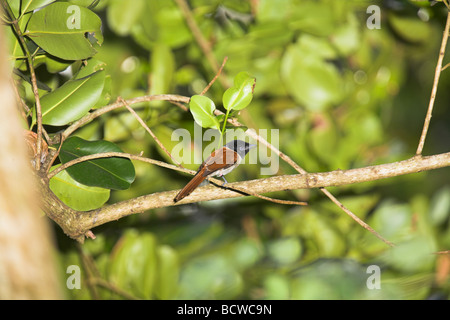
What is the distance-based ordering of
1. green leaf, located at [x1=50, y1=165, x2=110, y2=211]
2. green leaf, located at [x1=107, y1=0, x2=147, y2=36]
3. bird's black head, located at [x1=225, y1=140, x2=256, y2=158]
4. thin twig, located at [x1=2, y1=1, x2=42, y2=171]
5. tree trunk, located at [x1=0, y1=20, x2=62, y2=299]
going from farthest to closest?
green leaf, located at [x1=107, y1=0, x2=147, y2=36] < bird's black head, located at [x1=225, y1=140, x2=256, y2=158] < green leaf, located at [x1=50, y1=165, x2=110, y2=211] < thin twig, located at [x1=2, y1=1, x2=42, y2=171] < tree trunk, located at [x1=0, y1=20, x2=62, y2=299]

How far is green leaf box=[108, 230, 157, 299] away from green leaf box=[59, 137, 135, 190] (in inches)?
20.2

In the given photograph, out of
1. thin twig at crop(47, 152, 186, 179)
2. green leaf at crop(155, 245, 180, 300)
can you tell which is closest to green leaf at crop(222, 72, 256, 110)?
thin twig at crop(47, 152, 186, 179)

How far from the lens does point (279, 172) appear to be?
142 cm

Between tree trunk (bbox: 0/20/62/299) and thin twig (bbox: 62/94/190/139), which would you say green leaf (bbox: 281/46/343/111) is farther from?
tree trunk (bbox: 0/20/62/299)

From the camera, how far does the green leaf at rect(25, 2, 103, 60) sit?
883mm

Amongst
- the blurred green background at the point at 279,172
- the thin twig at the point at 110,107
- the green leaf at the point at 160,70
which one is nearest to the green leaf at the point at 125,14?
the blurred green background at the point at 279,172

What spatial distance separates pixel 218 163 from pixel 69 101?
1.11 feet

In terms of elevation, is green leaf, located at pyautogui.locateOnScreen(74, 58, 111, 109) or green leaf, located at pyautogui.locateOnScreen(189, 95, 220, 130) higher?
green leaf, located at pyautogui.locateOnScreen(74, 58, 111, 109)

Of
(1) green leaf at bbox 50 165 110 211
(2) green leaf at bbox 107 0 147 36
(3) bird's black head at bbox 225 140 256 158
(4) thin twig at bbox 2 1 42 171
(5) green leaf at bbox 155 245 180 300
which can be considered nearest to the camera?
(4) thin twig at bbox 2 1 42 171

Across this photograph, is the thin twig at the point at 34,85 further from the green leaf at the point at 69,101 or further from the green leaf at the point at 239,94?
the green leaf at the point at 239,94

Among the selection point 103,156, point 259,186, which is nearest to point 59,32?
point 103,156

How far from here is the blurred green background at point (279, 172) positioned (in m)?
1.34

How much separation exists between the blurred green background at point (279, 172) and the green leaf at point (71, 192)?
392 mm
